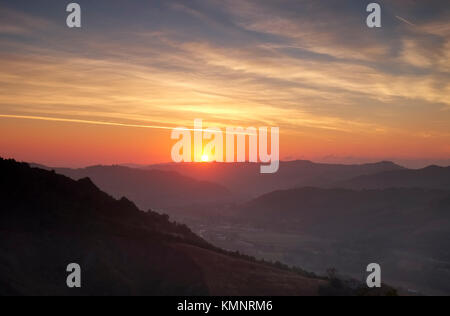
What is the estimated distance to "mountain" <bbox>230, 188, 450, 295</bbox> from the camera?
97344 millimetres

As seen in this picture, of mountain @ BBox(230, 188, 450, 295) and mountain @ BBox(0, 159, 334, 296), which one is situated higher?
mountain @ BBox(0, 159, 334, 296)

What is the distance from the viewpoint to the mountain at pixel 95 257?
31219mm

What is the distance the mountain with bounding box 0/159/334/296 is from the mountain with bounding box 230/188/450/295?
56940mm

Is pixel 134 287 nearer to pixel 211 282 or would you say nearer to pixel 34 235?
pixel 211 282

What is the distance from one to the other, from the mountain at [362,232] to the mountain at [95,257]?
56.9 m

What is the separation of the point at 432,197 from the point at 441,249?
5813 cm

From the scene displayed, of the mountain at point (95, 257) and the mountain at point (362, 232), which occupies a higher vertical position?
the mountain at point (95, 257)

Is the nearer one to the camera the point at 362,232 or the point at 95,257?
the point at 95,257

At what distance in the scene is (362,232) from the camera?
5438 inches

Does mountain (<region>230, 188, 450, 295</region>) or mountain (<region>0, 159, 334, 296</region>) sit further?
mountain (<region>230, 188, 450, 295</region>)

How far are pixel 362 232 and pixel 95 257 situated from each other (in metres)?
118

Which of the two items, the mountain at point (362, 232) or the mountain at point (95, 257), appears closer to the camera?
the mountain at point (95, 257)

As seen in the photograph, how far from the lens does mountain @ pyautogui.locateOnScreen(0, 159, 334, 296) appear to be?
1229 inches

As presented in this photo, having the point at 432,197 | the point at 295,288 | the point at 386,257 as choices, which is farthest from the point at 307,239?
the point at 295,288
